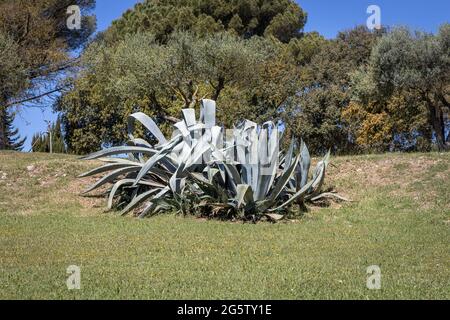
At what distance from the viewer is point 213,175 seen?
479 inches

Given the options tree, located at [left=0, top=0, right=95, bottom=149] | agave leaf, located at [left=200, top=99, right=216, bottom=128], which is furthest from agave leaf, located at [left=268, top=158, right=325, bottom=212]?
tree, located at [left=0, top=0, right=95, bottom=149]

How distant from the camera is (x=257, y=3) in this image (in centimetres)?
3828

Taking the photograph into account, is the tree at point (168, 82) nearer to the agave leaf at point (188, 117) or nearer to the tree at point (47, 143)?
the tree at point (47, 143)

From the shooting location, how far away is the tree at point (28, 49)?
24672 mm

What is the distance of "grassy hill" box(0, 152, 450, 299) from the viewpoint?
6.43 metres

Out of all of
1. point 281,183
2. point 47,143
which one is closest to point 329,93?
point 47,143

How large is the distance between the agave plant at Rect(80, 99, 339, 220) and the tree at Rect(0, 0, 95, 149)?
12.7m

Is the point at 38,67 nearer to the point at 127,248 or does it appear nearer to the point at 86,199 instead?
the point at 86,199

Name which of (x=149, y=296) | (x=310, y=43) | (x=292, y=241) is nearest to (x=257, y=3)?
(x=310, y=43)

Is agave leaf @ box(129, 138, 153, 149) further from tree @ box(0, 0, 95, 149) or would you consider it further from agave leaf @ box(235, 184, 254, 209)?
tree @ box(0, 0, 95, 149)

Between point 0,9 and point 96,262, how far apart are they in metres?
23.1

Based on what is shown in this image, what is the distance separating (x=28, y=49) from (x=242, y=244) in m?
20.8
